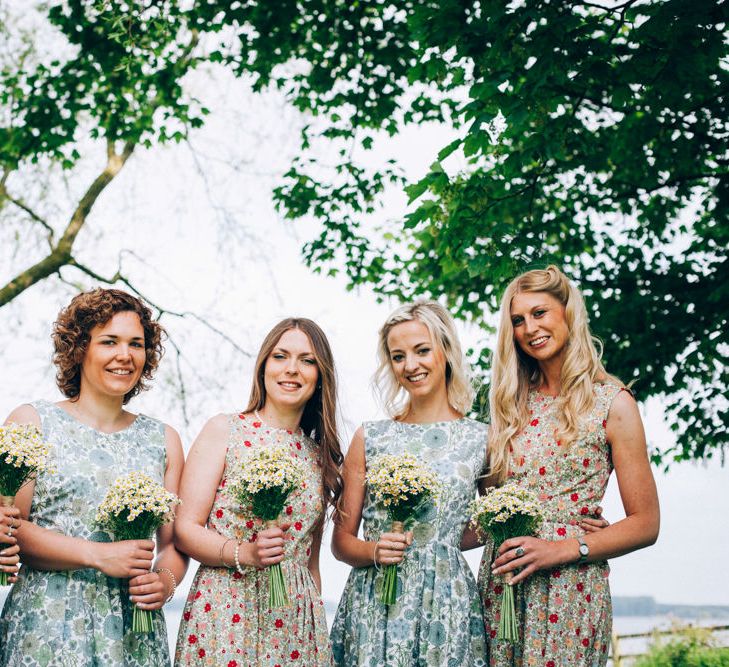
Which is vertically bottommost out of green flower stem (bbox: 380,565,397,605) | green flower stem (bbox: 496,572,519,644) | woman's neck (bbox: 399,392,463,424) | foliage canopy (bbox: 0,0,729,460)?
green flower stem (bbox: 496,572,519,644)

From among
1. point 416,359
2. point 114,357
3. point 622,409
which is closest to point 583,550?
point 622,409

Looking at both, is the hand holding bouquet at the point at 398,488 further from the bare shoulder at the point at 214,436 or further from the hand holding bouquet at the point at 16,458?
the hand holding bouquet at the point at 16,458

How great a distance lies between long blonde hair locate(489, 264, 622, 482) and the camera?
4660 mm

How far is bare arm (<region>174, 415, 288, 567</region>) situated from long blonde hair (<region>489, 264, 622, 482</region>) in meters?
1.37

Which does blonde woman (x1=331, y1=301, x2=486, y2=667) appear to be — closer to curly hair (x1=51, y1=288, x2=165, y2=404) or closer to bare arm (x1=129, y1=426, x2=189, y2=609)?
bare arm (x1=129, y1=426, x2=189, y2=609)

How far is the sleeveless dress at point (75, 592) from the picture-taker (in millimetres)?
3969

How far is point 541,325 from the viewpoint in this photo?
482 centimetres

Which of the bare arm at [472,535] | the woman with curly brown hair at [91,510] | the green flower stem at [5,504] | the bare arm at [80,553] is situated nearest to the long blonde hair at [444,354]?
the bare arm at [472,535]

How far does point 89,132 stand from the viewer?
1274 cm

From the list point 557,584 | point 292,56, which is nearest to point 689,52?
point 557,584

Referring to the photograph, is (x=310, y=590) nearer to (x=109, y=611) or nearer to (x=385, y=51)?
(x=109, y=611)

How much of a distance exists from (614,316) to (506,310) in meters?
5.01

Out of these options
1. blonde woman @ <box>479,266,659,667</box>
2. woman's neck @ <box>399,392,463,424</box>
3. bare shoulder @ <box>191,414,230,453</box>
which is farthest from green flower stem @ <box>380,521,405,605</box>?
bare shoulder @ <box>191,414,230,453</box>

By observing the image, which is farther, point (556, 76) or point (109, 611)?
point (556, 76)
